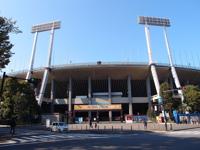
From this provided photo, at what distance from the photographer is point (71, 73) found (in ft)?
255

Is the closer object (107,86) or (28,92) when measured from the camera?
(28,92)

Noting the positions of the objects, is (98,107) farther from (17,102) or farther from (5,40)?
(5,40)

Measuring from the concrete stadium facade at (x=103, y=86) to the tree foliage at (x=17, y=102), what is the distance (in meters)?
18.2

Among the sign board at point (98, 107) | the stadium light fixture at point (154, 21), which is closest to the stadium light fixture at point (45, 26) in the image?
the stadium light fixture at point (154, 21)

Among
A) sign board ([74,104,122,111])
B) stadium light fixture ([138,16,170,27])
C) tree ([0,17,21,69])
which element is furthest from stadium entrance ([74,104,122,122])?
tree ([0,17,21,69])

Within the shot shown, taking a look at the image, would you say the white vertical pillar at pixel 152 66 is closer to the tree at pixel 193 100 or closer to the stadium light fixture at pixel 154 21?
the stadium light fixture at pixel 154 21

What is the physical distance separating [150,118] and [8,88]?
111ft

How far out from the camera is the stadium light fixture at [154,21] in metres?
81.7

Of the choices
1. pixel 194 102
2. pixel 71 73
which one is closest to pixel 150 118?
pixel 194 102

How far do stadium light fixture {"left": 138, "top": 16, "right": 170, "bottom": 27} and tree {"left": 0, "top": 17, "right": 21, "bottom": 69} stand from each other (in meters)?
62.0

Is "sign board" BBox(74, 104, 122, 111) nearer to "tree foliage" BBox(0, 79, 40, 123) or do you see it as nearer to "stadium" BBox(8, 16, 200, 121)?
"stadium" BBox(8, 16, 200, 121)

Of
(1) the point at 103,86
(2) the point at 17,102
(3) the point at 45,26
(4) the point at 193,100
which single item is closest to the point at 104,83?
(1) the point at 103,86

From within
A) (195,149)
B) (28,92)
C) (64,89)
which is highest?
(64,89)

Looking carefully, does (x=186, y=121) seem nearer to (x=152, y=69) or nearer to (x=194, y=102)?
(x=194, y=102)
